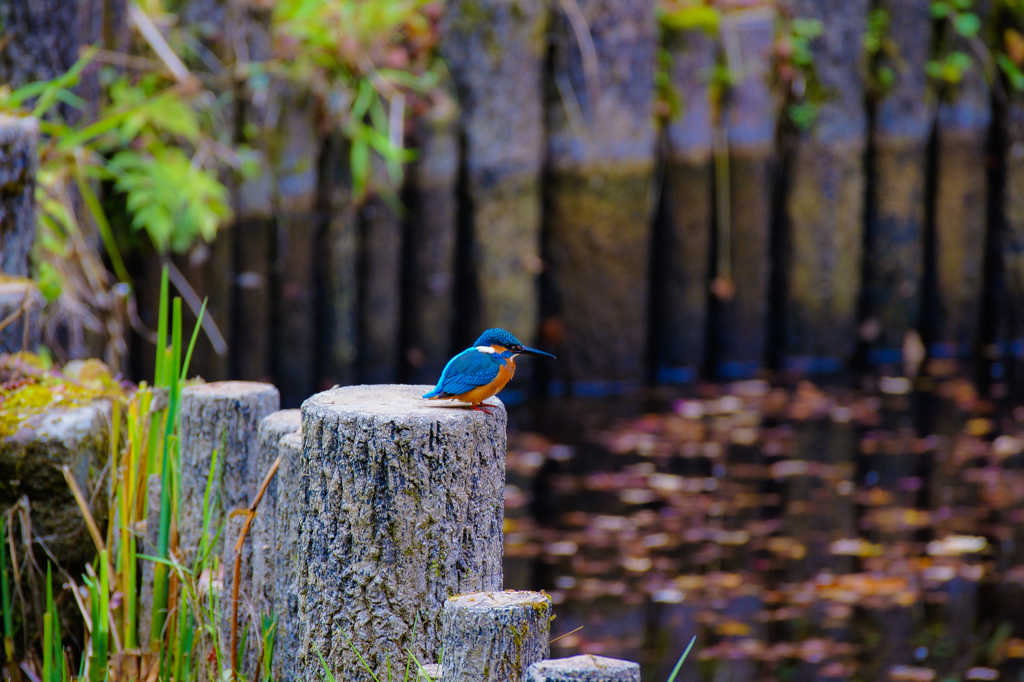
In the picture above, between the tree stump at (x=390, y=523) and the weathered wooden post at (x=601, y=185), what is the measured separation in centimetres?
439

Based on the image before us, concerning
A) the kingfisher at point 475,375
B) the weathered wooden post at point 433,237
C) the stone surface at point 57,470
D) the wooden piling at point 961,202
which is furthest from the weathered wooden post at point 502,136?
the kingfisher at point 475,375

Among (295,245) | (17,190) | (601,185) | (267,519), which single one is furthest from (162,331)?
(601,185)

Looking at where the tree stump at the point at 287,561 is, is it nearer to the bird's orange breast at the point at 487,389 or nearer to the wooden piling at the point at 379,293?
the bird's orange breast at the point at 487,389

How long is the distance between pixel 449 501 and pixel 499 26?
4474mm

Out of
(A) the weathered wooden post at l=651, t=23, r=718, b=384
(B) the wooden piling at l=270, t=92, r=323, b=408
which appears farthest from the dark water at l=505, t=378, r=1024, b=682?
(B) the wooden piling at l=270, t=92, r=323, b=408

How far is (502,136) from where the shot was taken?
5602 millimetres

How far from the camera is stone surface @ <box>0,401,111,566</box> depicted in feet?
6.73

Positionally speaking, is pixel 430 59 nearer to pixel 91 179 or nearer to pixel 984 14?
pixel 91 179

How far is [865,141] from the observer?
6.39 m

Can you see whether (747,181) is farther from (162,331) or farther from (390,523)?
(390,523)

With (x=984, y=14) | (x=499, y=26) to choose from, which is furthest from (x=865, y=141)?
(x=499, y=26)

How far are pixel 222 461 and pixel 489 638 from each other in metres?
0.85

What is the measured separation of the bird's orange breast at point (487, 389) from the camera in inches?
62.9

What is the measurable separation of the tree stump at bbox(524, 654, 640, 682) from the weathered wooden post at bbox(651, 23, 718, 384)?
5077mm
